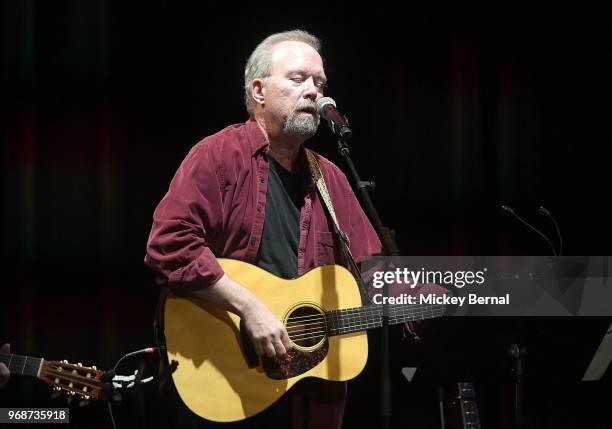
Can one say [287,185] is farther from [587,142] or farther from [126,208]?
[587,142]

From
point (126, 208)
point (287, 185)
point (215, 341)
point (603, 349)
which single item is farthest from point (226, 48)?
point (603, 349)

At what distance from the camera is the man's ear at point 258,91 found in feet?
9.45

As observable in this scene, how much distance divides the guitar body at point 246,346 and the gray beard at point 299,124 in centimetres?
54

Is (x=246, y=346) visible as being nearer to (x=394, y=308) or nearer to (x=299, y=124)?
(x=394, y=308)

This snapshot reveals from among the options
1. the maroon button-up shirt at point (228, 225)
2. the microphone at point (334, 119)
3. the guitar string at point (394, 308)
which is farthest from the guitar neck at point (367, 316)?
the microphone at point (334, 119)

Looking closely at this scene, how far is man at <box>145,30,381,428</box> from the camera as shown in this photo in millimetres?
2416

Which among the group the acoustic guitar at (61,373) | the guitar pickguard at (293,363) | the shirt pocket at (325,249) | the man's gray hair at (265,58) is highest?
the man's gray hair at (265,58)

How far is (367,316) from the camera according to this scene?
2.64m

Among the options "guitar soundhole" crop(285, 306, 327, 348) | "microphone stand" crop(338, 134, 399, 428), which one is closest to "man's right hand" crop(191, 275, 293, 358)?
"guitar soundhole" crop(285, 306, 327, 348)

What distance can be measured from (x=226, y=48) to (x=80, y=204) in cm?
112

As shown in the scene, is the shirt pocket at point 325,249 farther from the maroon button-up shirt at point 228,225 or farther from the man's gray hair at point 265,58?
the man's gray hair at point 265,58

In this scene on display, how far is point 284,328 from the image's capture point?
244 cm

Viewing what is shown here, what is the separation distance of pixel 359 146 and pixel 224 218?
5.24ft

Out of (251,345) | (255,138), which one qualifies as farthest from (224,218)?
(251,345)
